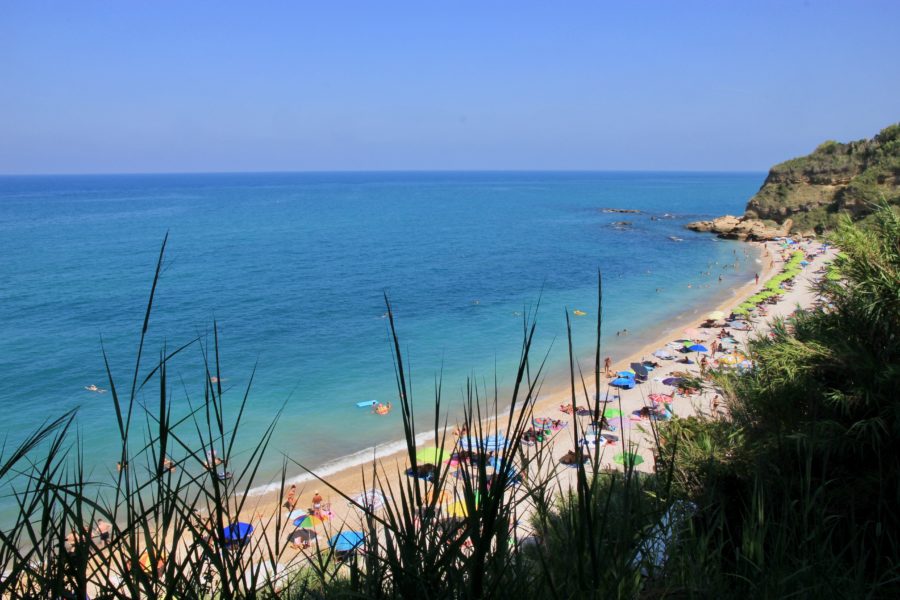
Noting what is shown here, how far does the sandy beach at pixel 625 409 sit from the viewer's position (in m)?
13.1

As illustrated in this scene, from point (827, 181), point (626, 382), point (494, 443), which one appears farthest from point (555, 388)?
point (827, 181)

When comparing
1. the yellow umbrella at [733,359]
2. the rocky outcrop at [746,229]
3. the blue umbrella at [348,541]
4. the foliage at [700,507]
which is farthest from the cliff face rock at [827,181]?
the blue umbrella at [348,541]

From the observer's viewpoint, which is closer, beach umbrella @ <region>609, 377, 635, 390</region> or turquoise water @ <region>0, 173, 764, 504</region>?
beach umbrella @ <region>609, 377, 635, 390</region>

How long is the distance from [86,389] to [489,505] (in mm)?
23559

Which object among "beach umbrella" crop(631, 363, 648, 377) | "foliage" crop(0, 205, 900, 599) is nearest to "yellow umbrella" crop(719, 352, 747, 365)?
"beach umbrella" crop(631, 363, 648, 377)

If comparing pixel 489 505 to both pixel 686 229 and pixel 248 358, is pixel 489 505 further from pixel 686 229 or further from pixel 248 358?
pixel 686 229

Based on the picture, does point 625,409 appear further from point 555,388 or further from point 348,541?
point 348,541

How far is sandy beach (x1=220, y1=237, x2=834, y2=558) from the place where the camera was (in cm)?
1309

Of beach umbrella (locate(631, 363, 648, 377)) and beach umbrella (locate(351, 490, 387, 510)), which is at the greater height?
beach umbrella (locate(351, 490, 387, 510))

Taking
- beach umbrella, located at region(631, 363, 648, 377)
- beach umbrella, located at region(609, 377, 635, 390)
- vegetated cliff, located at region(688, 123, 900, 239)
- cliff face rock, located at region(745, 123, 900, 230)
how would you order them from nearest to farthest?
1. beach umbrella, located at region(609, 377, 635, 390)
2. beach umbrella, located at region(631, 363, 648, 377)
3. cliff face rock, located at region(745, 123, 900, 230)
4. vegetated cliff, located at region(688, 123, 900, 239)

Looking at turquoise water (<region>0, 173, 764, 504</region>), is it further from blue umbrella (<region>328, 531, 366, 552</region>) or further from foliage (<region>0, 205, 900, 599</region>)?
foliage (<region>0, 205, 900, 599</region>)

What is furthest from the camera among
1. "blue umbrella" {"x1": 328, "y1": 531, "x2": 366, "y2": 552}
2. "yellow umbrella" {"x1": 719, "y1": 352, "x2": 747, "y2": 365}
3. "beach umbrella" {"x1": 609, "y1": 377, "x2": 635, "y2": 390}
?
"beach umbrella" {"x1": 609, "y1": 377, "x2": 635, "y2": 390}

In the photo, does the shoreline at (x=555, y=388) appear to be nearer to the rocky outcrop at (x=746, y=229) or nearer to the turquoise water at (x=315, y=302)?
the turquoise water at (x=315, y=302)

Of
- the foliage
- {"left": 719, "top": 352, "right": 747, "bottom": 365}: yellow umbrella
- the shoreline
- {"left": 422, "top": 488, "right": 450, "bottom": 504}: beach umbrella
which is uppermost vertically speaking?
{"left": 422, "top": 488, "right": 450, "bottom": 504}: beach umbrella
